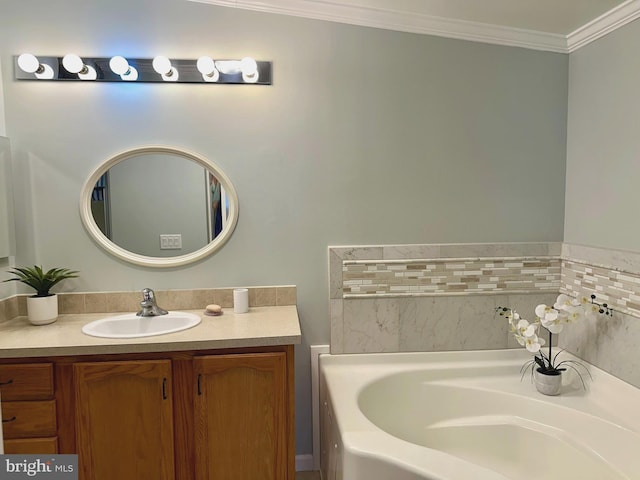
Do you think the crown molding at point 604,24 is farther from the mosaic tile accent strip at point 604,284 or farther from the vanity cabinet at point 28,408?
the vanity cabinet at point 28,408

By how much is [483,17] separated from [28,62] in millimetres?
2275

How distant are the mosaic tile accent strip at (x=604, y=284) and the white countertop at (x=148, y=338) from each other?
1506mm

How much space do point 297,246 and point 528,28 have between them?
1693 mm

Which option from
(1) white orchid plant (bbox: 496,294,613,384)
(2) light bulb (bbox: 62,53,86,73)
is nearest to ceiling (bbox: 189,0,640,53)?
(2) light bulb (bbox: 62,53,86,73)

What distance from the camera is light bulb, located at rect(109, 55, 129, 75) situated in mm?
2057

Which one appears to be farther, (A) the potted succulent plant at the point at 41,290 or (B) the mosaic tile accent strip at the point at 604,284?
(A) the potted succulent plant at the point at 41,290

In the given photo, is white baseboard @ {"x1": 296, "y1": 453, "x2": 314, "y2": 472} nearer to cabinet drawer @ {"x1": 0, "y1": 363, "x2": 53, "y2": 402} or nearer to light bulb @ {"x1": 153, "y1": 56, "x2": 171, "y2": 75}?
cabinet drawer @ {"x1": 0, "y1": 363, "x2": 53, "y2": 402}

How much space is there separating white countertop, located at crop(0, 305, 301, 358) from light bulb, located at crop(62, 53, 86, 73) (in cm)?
125

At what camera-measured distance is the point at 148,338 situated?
5.87 feet

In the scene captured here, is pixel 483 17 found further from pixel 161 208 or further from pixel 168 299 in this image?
pixel 168 299

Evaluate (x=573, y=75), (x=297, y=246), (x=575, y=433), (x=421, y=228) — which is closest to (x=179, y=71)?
(x=297, y=246)

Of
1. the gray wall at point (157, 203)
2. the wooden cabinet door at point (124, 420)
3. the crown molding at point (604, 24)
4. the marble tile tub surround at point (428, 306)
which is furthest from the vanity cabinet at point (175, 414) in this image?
the crown molding at point (604, 24)

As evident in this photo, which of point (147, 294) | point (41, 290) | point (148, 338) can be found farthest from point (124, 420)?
point (41, 290)

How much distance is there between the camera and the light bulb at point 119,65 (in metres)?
2.06
